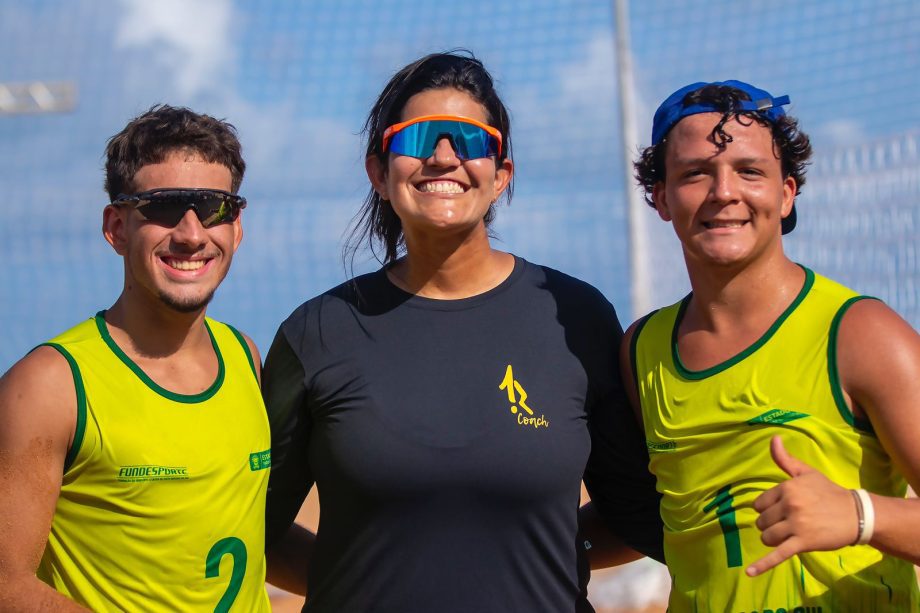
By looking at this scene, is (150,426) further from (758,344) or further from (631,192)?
(631,192)

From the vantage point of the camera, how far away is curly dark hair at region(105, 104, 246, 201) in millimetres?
2838

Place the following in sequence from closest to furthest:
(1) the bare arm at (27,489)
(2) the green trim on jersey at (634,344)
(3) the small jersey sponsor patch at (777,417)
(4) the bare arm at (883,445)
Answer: (4) the bare arm at (883,445) → (1) the bare arm at (27,489) → (3) the small jersey sponsor patch at (777,417) → (2) the green trim on jersey at (634,344)

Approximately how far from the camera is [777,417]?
2521 mm

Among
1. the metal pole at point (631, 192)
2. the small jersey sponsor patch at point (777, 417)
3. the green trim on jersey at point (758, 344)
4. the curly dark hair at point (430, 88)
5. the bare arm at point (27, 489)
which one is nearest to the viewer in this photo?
the bare arm at point (27, 489)

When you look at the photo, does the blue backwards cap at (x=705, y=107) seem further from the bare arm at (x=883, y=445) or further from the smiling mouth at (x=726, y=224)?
A: the bare arm at (x=883, y=445)

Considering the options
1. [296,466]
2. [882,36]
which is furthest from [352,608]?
[882,36]

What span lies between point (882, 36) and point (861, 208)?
2.25 m

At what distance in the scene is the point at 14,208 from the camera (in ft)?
45.6

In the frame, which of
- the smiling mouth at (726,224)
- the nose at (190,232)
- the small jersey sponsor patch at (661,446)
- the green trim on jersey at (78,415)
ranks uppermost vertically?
the nose at (190,232)

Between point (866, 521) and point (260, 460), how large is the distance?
1.45m

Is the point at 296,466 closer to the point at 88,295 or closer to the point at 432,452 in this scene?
the point at 432,452

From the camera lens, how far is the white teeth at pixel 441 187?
299 centimetres

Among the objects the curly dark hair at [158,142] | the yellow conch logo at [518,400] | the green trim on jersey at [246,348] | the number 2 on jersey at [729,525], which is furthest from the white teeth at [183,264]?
A: the number 2 on jersey at [729,525]

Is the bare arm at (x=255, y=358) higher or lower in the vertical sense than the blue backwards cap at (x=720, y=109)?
lower
